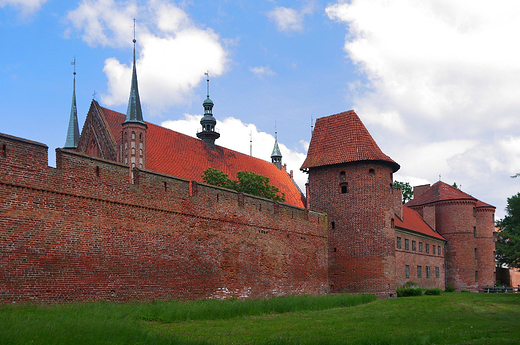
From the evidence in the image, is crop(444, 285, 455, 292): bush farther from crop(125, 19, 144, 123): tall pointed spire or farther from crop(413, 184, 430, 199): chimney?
crop(125, 19, 144, 123): tall pointed spire

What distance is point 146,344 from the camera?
28.9ft

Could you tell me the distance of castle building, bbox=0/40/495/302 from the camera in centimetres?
1303

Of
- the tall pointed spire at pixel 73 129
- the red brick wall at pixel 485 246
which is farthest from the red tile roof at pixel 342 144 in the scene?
the red brick wall at pixel 485 246

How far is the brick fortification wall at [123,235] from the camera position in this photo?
1267 cm

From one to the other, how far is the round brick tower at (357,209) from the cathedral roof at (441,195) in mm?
17912

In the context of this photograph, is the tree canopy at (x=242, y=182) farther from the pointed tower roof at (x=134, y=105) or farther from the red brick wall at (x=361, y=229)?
the pointed tower roof at (x=134, y=105)

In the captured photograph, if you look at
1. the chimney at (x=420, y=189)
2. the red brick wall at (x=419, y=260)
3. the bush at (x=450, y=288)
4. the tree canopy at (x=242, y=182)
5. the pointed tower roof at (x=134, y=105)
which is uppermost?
the pointed tower roof at (x=134, y=105)

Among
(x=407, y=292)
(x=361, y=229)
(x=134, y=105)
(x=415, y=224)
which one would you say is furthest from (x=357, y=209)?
(x=134, y=105)

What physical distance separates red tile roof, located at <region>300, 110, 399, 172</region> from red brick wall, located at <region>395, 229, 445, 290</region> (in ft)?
26.5

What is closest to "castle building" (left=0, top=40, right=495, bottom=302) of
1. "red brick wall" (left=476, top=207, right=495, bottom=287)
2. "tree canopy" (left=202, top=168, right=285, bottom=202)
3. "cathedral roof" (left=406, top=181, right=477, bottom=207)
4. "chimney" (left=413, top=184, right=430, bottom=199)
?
"red brick wall" (left=476, top=207, right=495, bottom=287)

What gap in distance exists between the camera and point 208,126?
44.1 meters

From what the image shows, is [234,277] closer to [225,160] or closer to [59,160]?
[59,160]

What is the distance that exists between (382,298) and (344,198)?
5.52 meters

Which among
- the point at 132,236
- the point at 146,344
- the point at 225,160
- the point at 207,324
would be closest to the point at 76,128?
the point at 225,160
